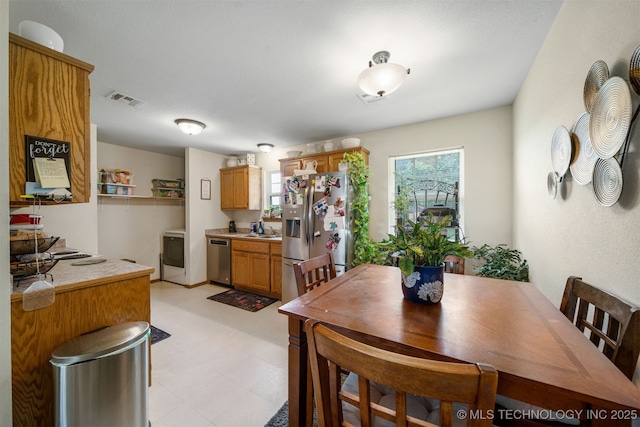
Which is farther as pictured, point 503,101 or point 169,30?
point 503,101

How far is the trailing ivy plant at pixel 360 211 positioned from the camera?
10.2 ft

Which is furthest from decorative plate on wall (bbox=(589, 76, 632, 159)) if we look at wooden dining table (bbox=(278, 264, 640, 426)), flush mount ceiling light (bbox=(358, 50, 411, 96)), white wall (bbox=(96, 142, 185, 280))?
white wall (bbox=(96, 142, 185, 280))

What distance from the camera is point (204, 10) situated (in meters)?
1.42

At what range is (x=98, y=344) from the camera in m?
1.19

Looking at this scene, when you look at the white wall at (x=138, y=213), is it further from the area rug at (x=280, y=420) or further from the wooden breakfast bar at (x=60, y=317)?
the area rug at (x=280, y=420)

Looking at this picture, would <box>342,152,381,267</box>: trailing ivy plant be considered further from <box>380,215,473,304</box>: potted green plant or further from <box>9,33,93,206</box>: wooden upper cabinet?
<box>9,33,93,206</box>: wooden upper cabinet

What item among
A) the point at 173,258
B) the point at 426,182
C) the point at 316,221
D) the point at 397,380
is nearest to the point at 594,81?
the point at 397,380

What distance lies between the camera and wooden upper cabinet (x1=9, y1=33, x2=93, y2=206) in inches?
45.9

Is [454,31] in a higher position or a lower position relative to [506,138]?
higher

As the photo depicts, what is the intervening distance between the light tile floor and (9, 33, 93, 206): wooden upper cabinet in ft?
4.82

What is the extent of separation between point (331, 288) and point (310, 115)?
2250 millimetres

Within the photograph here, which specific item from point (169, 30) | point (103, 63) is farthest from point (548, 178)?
point (103, 63)

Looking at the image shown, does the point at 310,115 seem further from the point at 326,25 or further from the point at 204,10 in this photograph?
the point at 204,10

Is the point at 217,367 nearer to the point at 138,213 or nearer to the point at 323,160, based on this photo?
the point at 323,160
